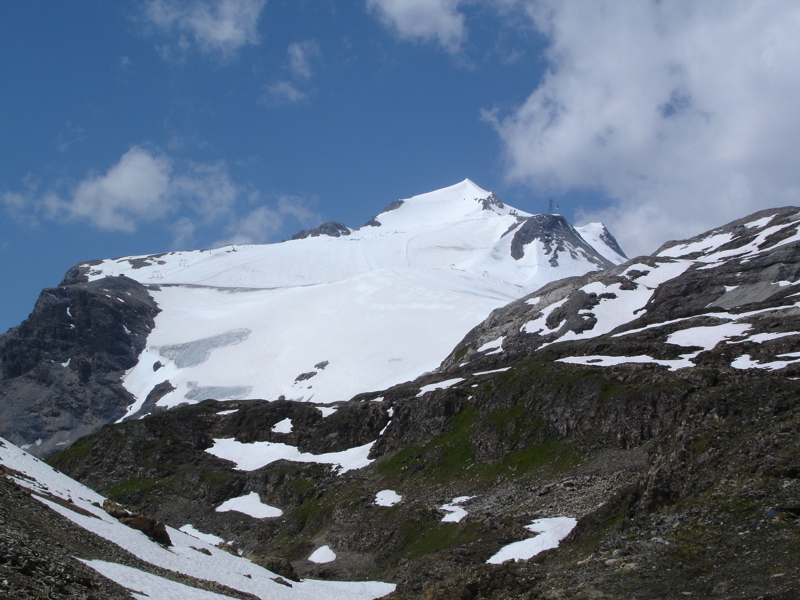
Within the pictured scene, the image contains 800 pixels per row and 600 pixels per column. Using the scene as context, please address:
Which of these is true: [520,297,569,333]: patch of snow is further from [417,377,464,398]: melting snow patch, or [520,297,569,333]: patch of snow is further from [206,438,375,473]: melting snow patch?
[206,438,375,473]: melting snow patch

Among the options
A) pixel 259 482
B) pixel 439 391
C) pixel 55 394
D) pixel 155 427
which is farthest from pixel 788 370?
pixel 55 394

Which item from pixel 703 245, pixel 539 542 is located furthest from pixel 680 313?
pixel 539 542

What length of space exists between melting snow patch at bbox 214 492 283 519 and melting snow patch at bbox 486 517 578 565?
40102 mm

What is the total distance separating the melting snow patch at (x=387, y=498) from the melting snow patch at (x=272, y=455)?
11.6m

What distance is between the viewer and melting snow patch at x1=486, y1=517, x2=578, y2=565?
4028 cm

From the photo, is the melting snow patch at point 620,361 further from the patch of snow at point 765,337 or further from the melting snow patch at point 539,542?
the melting snow patch at point 539,542

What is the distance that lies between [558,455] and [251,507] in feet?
127

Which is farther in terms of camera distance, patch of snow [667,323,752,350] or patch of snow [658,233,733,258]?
patch of snow [658,233,733,258]

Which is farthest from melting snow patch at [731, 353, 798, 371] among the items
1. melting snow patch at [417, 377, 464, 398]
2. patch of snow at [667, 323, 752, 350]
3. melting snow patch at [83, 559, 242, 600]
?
melting snow patch at [83, 559, 242, 600]

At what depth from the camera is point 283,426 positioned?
10012 cm

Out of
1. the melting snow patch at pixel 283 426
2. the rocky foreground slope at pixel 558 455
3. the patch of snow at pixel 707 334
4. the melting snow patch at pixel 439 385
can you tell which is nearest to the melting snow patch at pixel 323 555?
the rocky foreground slope at pixel 558 455

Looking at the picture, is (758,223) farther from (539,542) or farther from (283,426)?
(539,542)

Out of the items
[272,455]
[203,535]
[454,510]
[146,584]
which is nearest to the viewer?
[146,584]

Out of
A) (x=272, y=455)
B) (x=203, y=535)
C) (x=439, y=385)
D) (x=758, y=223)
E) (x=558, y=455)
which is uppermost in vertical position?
(x=758, y=223)
